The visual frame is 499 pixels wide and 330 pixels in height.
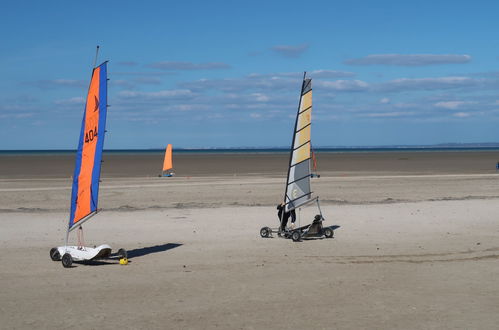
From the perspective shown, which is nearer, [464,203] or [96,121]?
[96,121]

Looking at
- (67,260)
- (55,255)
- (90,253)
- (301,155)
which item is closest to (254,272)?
(90,253)

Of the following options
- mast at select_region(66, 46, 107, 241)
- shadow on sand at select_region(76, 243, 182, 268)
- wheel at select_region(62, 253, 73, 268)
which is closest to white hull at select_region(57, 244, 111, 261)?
wheel at select_region(62, 253, 73, 268)

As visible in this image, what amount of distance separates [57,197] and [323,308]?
1985 cm

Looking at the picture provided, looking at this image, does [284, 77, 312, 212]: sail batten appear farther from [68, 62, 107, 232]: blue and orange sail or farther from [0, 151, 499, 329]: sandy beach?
[68, 62, 107, 232]: blue and orange sail

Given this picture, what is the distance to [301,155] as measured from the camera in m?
16.4

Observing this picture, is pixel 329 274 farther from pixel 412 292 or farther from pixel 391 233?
pixel 391 233

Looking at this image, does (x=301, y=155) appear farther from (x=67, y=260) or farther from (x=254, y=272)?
(x=67, y=260)

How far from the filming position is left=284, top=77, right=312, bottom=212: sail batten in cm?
1631

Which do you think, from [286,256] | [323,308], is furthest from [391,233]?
[323,308]

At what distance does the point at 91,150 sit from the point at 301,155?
17.7ft

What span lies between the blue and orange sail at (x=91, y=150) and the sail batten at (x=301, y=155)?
505cm

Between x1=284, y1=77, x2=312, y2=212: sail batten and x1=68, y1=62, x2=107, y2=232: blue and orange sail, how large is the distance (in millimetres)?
5052

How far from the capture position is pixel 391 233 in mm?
16609

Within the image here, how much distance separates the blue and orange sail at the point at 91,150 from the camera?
497 inches
